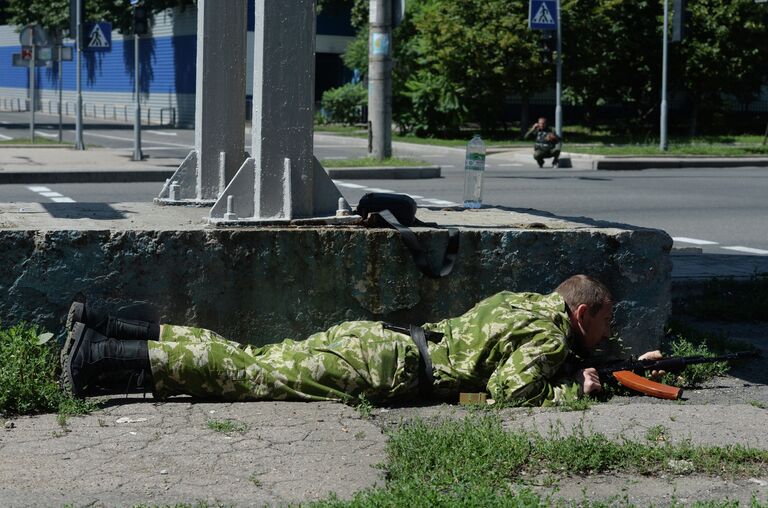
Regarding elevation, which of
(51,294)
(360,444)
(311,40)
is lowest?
(360,444)

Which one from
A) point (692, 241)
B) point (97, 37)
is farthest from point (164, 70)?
point (692, 241)

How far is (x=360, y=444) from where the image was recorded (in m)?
4.77

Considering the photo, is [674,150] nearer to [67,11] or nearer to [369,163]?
[369,163]

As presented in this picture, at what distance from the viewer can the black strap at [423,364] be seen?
551 centimetres

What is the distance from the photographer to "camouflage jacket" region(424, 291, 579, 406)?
539cm

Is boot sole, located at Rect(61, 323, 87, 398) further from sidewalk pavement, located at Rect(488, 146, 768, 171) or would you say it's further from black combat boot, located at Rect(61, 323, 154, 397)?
sidewalk pavement, located at Rect(488, 146, 768, 171)

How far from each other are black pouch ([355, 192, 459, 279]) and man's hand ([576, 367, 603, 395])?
0.97 meters

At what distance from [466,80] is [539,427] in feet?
98.8

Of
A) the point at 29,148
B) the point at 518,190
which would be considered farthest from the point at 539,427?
the point at 29,148

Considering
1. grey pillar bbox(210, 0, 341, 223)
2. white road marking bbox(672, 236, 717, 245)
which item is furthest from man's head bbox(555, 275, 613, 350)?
white road marking bbox(672, 236, 717, 245)

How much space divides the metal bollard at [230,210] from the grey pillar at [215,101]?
135 cm

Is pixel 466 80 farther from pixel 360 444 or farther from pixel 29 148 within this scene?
pixel 360 444

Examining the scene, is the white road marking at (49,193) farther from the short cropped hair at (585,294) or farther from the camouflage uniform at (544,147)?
the camouflage uniform at (544,147)

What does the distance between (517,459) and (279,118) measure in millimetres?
2702
